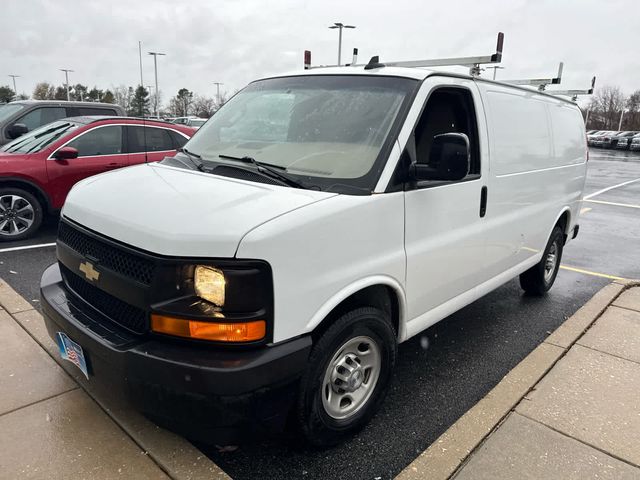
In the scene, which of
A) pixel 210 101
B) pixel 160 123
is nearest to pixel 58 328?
pixel 160 123

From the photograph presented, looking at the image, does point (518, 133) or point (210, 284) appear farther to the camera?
point (518, 133)

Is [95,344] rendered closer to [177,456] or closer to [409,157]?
[177,456]

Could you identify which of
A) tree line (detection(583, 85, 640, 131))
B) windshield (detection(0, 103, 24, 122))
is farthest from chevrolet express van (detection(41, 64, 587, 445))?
tree line (detection(583, 85, 640, 131))

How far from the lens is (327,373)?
2.61 m

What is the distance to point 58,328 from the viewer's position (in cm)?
276

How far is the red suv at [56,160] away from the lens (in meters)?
6.82

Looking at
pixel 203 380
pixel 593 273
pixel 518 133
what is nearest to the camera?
pixel 203 380

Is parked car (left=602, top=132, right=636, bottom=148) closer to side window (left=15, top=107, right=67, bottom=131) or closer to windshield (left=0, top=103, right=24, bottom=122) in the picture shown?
side window (left=15, top=107, right=67, bottom=131)

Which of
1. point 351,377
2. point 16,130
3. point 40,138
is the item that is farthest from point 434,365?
point 16,130

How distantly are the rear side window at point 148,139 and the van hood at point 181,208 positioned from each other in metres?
5.14

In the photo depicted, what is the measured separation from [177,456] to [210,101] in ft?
291

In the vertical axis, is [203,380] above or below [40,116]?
below

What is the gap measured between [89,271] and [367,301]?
1503mm

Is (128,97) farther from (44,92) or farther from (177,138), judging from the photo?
(177,138)
